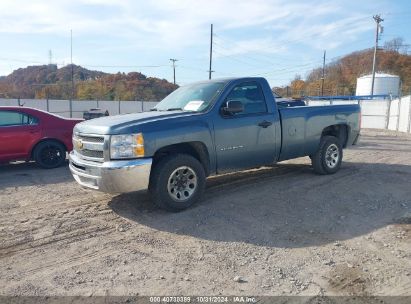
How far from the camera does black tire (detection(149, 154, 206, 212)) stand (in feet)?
17.2

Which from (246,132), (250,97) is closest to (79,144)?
(246,132)

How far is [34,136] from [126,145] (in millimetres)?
5070

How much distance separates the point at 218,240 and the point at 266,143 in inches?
97.9

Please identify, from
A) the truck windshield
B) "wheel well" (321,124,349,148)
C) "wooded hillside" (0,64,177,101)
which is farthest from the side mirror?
"wooded hillside" (0,64,177,101)

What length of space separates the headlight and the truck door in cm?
129

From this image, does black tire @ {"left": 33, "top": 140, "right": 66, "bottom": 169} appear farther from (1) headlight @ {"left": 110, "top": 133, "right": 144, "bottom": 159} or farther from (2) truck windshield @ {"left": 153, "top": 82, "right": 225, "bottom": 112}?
(1) headlight @ {"left": 110, "top": 133, "right": 144, "bottom": 159}

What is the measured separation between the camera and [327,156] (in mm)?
7758

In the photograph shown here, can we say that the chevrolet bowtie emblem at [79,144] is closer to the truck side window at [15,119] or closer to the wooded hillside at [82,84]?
the truck side window at [15,119]

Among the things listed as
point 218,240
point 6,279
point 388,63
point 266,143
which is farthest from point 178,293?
point 388,63

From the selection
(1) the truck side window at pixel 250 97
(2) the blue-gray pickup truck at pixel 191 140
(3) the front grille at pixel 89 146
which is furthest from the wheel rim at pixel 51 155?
(1) the truck side window at pixel 250 97

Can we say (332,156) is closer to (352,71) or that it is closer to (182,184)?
(182,184)

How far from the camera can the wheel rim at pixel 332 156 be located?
7730 millimetres

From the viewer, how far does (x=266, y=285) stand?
345cm

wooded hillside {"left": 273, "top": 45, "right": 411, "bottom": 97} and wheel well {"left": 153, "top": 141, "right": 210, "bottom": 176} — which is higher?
wooded hillside {"left": 273, "top": 45, "right": 411, "bottom": 97}
